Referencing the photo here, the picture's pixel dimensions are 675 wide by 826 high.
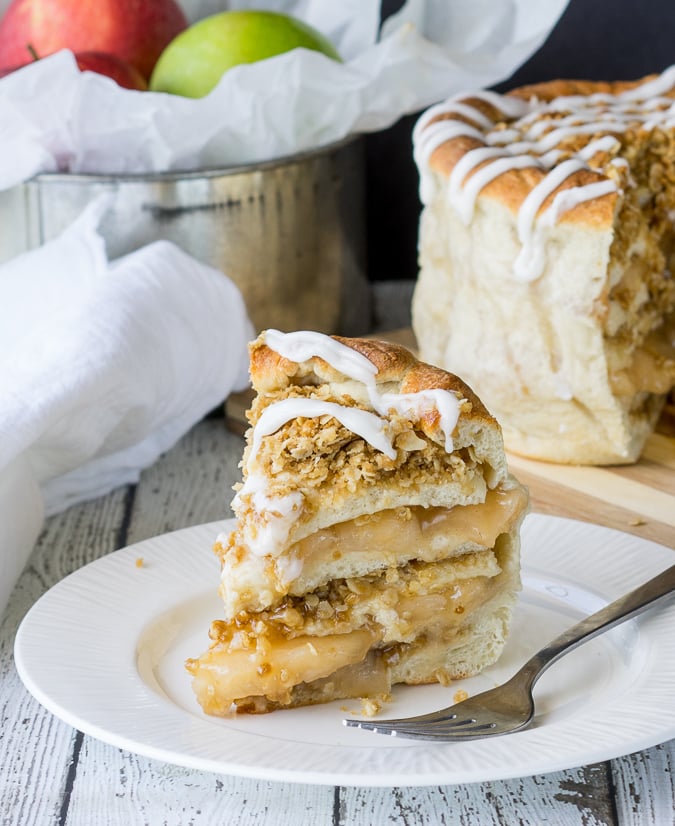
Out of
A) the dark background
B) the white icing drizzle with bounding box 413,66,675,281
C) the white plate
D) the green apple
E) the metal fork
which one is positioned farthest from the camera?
the dark background

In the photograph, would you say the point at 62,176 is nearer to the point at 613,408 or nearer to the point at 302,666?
the point at 613,408

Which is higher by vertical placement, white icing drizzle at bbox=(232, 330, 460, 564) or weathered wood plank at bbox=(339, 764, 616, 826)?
white icing drizzle at bbox=(232, 330, 460, 564)

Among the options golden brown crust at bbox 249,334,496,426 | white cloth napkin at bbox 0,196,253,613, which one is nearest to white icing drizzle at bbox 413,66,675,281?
white cloth napkin at bbox 0,196,253,613

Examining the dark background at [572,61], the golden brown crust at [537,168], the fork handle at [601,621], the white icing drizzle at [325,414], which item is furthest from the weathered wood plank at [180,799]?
the dark background at [572,61]

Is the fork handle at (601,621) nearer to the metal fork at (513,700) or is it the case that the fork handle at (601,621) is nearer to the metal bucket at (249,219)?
the metal fork at (513,700)

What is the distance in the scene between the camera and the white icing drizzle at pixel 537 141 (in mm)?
2641

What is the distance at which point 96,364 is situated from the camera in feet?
8.46

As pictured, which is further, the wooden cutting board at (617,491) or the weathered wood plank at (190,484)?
the weathered wood plank at (190,484)

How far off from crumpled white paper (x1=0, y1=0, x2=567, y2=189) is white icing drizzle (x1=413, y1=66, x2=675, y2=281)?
27cm

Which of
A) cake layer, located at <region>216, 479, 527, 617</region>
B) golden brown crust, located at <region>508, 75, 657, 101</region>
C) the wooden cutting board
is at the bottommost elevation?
the wooden cutting board

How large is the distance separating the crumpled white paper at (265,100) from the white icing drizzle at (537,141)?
0.87 ft

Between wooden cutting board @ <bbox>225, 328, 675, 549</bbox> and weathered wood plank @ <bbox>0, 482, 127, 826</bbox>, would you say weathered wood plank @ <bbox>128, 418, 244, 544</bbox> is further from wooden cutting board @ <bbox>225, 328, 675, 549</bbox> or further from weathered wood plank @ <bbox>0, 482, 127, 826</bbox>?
wooden cutting board @ <bbox>225, 328, 675, 549</bbox>

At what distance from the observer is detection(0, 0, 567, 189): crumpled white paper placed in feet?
9.80

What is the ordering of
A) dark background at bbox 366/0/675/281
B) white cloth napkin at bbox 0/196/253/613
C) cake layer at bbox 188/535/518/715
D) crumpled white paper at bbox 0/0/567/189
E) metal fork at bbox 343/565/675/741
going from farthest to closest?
dark background at bbox 366/0/675/281 < crumpled white paper at bbox 0/0/567/189 < white cloth napkin at bbox 0/196/253/613 < cake layer at bbox 188/535/518/715 < metal fork at bbox 343/565/675/741
